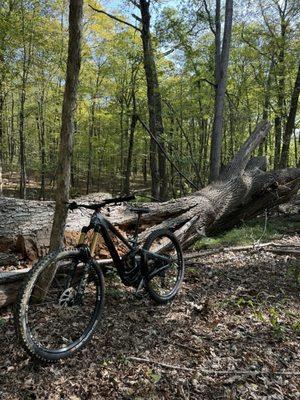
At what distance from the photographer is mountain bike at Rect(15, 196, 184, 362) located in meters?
3.02

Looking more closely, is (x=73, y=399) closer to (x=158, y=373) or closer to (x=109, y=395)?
(x=109, y=395)

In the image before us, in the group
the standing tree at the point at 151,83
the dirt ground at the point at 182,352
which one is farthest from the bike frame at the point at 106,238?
the standing tree at the point at 151,83

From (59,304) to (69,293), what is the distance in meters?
0.20

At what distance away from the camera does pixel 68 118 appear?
3.64 metres

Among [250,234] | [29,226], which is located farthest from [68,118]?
[250,234]

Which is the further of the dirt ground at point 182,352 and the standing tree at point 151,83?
the standing tree at point 151,83

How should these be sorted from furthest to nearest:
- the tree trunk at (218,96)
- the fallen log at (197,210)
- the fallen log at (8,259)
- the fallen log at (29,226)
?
the tree trunk at (218,96) → the fallen log at (197,210) → the fallen log at (29,226) → the fallen log at (8,259)

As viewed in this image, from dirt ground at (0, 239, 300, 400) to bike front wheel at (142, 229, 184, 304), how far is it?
0.19m

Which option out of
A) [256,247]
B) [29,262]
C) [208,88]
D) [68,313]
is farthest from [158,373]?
[208,88]

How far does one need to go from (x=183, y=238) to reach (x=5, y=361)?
13.8ft

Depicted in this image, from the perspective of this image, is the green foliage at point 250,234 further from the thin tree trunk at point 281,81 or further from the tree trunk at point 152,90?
the thin tree trunk at point 281,81

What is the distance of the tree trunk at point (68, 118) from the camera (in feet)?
11.3

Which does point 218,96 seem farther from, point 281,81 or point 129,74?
point 129,74

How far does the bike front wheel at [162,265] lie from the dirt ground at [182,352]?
0.19 m
